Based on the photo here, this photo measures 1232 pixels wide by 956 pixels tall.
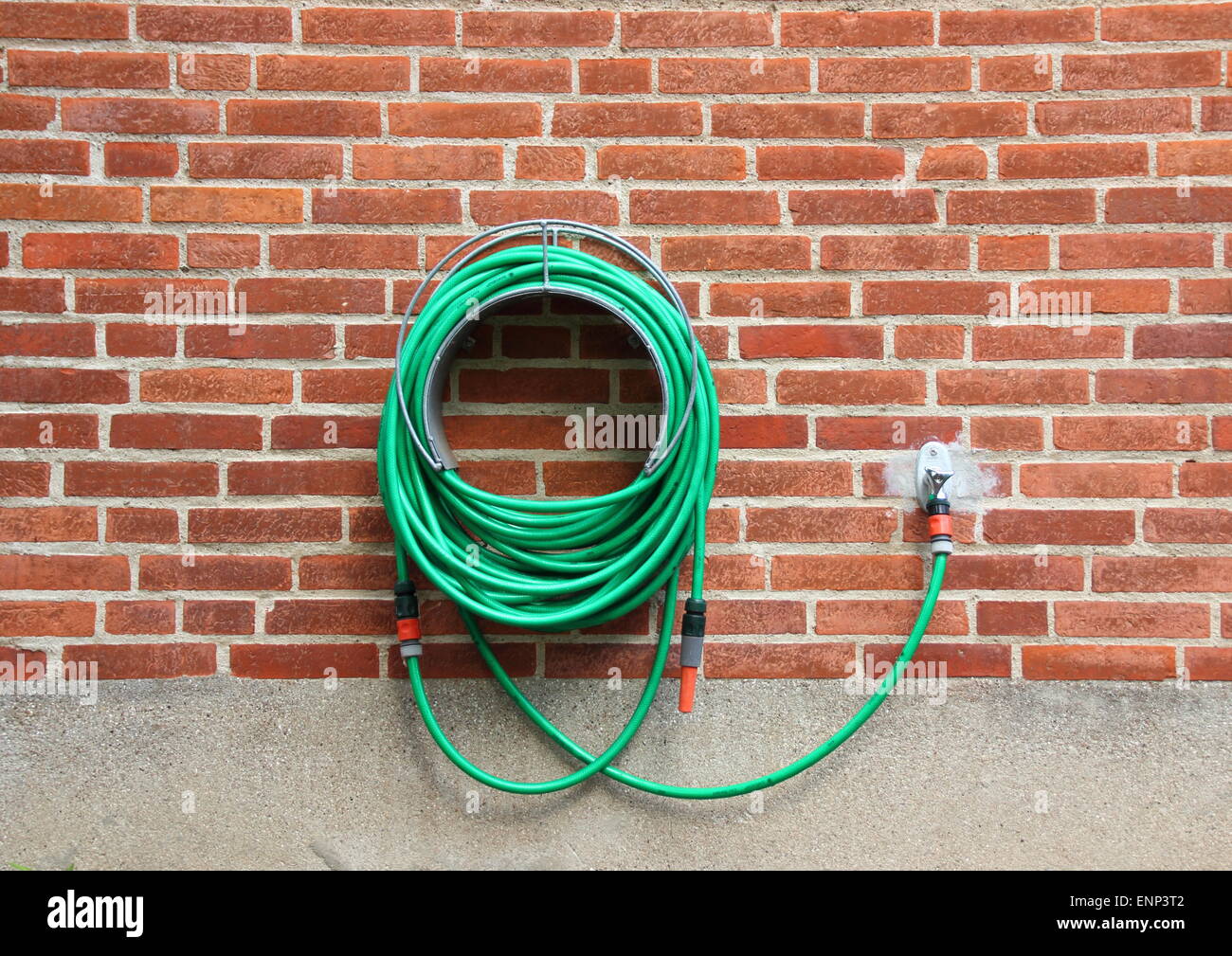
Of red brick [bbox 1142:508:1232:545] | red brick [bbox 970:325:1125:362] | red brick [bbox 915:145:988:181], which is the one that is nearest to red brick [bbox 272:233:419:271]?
red brick [bbox 915:145:988:181]

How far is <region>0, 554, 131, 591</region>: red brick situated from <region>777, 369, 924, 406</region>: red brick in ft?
5.03

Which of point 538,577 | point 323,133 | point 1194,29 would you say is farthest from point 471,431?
point 1194,29

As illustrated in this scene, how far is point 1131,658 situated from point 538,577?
132cm

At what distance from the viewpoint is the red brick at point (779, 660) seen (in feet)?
6.29

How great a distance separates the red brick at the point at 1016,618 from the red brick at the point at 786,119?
1103mm

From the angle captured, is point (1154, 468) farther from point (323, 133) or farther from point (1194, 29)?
point (323, 133)

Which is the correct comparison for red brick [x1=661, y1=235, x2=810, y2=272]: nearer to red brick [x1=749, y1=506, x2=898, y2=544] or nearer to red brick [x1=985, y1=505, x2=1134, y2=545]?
red brick [x1=749, y1=506, x2=898, y2=544]

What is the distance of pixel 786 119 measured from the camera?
1913 mm

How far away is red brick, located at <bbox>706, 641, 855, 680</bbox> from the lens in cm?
192

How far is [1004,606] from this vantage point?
192cm

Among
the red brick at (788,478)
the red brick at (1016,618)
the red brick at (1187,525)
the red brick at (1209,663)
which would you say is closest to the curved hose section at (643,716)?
the red brick at (1016,618)

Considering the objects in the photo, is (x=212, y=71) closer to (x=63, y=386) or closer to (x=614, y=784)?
(x=63, y=386)

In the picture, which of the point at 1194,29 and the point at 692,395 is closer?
the point at 692,395

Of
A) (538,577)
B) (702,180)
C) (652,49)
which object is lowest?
(538,577)
